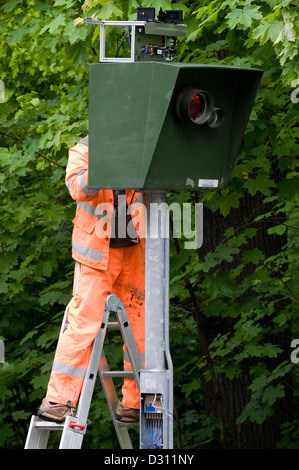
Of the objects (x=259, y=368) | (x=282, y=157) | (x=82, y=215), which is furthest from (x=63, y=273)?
(x=82, y=215)

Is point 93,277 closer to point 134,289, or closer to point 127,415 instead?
point 134,289

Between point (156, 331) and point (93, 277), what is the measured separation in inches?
24.7

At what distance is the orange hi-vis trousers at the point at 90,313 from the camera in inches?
184

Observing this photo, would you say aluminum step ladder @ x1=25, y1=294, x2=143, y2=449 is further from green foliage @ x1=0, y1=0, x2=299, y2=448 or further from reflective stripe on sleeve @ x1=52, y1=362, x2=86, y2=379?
green foliage @ x1=0, y1=0, x2=299, y2=448

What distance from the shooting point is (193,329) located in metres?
8.86

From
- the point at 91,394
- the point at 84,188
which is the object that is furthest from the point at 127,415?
the point at 84,188

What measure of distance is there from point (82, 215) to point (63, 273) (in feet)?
12.6

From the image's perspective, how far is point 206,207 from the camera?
736 cm

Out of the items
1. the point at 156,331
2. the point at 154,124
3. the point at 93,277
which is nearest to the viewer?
the point at 154,124

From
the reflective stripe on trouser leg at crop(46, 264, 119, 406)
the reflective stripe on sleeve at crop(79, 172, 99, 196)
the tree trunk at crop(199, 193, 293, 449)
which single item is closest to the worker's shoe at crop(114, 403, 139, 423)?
the reflective stripe on trouser leg at crop(46, 264, 119, 406)

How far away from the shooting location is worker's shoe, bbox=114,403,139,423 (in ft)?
16.7

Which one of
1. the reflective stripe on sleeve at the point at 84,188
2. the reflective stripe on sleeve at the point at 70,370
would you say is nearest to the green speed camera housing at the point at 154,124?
the reflective stripe on sleeve at the point at 84,188

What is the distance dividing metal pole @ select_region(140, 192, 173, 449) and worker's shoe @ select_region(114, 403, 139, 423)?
2.52 feet
